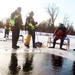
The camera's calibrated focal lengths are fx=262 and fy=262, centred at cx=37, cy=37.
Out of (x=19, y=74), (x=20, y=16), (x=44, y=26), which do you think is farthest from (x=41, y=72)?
(x=44, y=26)

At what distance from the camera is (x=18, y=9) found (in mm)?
13023

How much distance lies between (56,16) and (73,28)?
20.0 feet

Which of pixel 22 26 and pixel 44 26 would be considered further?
pixel 44 26

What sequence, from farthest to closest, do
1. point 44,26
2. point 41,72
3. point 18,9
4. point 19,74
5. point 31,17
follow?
1. point 44,26
2. point 31,17
3. point 18,9
4. point 41,72
5. point 19,74

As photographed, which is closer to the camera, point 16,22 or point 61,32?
point 16,22

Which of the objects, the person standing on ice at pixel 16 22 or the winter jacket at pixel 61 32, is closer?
the person standing on ice at pixel 16 22

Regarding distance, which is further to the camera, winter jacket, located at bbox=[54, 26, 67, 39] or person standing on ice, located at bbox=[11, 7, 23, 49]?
winter jacket, located at bbox=[54, 26, 67, 39]

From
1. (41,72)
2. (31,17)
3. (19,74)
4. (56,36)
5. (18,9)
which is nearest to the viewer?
(19,74)

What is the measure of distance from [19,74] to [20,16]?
7.29 m

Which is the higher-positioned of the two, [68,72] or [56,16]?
[56,16]

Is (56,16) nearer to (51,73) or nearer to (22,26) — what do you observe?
(22,26)

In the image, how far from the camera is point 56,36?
14.8 meters

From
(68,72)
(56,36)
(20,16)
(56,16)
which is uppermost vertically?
(56,16)

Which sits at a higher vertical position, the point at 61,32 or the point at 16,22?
the point at 16,22
